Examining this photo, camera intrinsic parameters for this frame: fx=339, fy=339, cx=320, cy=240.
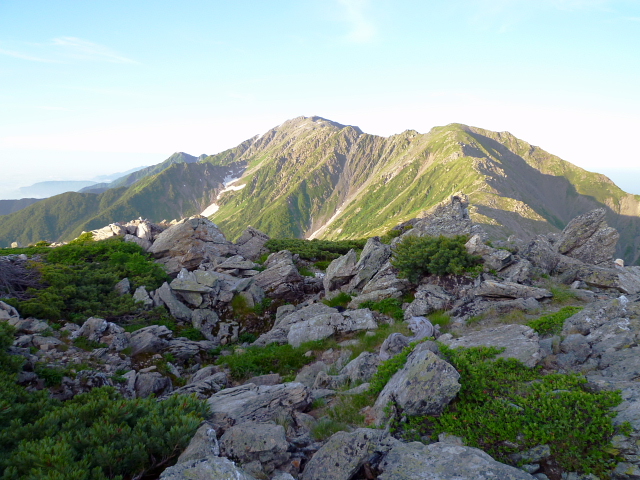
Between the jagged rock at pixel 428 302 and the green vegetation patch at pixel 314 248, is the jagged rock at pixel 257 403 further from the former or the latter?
the green vegetation patch at pixel 314 248

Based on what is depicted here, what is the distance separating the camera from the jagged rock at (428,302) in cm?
1558

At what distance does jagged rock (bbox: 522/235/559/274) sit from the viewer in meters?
19.2

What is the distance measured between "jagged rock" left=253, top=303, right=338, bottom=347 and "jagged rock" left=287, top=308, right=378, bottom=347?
1.84 ft

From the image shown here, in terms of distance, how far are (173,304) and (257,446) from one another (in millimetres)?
15291

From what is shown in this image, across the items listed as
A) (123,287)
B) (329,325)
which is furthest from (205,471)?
(123,287)

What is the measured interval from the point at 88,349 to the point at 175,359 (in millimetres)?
3347

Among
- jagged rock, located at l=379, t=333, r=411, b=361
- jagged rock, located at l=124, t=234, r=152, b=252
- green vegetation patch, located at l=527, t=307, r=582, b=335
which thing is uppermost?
jagged rock, located at l=124, t=234, r=152, b=252

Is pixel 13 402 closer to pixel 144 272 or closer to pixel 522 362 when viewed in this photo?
pixel 522 362

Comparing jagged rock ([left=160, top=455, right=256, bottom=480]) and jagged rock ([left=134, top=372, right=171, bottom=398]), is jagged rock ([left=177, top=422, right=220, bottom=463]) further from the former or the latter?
jagged rock ([left=134, top=372, right=171, bottom=398])

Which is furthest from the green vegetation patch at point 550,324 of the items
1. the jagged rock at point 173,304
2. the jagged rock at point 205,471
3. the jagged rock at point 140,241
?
the jagged rock at point 140,241

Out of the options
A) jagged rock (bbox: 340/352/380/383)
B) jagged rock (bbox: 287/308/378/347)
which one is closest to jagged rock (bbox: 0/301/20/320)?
jagged rock (bbox: 287/308/378/347)

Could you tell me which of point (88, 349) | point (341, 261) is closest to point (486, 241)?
point (341, 261)

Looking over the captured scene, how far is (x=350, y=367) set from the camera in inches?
439

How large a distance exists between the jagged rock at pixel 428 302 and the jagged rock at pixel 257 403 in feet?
26.0
